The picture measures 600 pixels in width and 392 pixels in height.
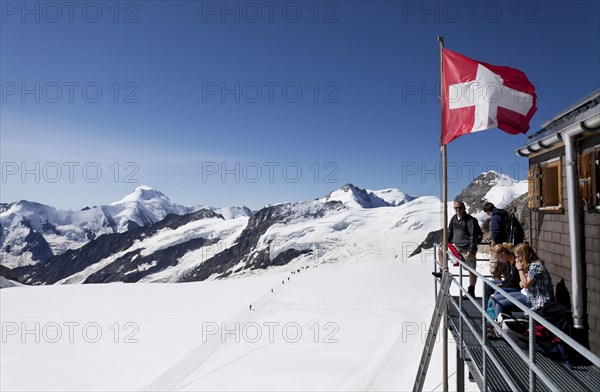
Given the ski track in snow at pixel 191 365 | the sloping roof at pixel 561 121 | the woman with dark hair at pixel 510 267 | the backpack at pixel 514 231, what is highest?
the sloping roof at pixel 561 121

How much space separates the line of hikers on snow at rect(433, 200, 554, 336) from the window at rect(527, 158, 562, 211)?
2.56 ft

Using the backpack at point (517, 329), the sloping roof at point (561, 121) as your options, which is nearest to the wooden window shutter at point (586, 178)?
the sloping roof at point (561, 121)

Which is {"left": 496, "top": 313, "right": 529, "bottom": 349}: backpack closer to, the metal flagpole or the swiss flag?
the metal flagpole

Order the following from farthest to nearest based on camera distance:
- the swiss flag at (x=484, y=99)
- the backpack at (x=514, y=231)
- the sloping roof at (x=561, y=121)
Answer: the backpack at (x=514, y=231) < the swiss flag at (x=484, y=99) < the sloping roof at (x=561, y=121)

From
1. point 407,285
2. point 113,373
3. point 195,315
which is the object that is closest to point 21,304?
point 195,315

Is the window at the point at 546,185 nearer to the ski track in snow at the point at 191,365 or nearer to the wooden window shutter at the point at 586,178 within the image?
the wooden window shutter at the point at 586,178

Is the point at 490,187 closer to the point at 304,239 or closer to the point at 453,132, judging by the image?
the point at 304,239

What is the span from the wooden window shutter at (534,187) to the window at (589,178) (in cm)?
216

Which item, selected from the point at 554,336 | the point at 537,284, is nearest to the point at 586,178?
the point at 537,284

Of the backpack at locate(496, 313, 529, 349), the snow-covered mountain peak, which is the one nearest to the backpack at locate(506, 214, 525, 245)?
the backpack at locate(496, 313, 529, 349)

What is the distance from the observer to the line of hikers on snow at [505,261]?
20.6 ft

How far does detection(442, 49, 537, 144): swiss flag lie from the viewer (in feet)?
25.2

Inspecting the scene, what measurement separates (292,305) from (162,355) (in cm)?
837

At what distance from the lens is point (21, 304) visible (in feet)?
80.5
